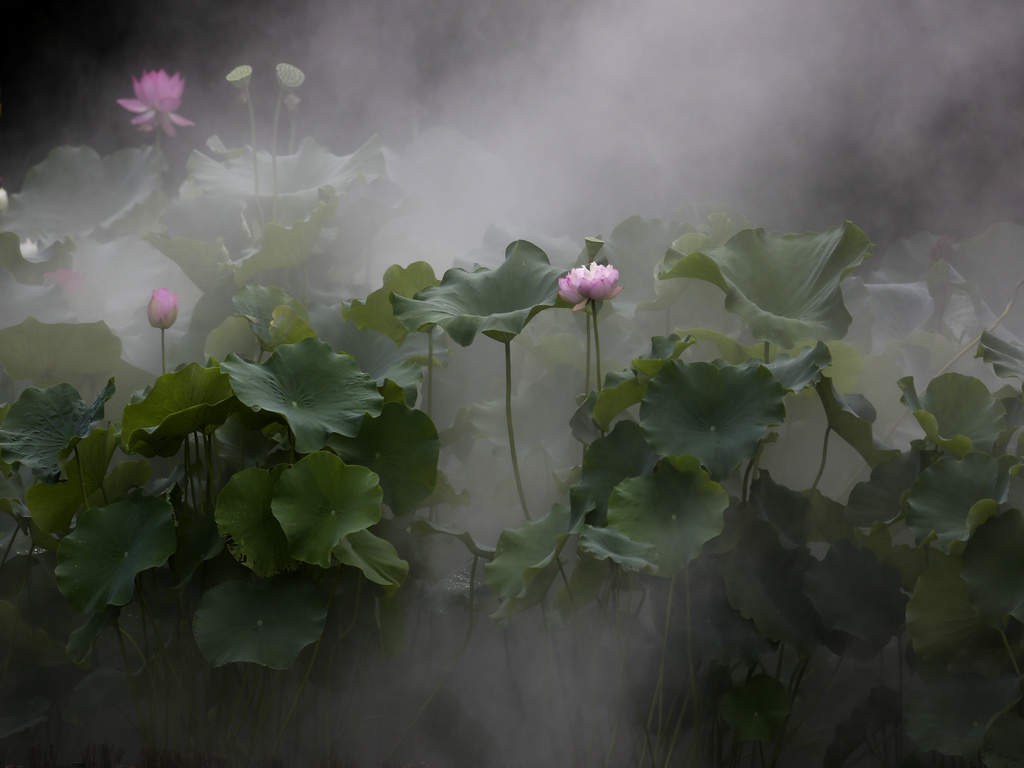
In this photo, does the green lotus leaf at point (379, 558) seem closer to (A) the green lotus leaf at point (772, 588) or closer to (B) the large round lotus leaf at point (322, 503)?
(B) the large round lotus leaf at point (322, 503)

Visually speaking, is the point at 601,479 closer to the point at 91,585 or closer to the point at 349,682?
the point at 349,682

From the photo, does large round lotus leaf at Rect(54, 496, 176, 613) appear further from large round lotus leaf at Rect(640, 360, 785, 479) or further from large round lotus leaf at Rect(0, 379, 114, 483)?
large round lotus leaf at Rect(640, 360, 785, 479)

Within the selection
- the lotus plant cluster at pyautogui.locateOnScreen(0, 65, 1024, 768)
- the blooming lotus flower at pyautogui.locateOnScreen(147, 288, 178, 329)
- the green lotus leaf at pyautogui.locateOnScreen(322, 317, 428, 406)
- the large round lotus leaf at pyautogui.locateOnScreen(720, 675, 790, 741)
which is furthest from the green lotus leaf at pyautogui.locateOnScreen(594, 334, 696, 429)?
the blooming lotus flower at pyautogui.locateOnScreen(147, 288, 178, 329)

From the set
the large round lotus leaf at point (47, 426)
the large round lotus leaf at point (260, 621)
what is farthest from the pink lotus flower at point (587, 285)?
the large round lotus leaf at point (47, 426)

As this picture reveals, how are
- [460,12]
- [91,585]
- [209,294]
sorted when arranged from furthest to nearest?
1. [460,12]
2. [209,294]
3. [91,585]

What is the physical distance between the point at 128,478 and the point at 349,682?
1.32 ft

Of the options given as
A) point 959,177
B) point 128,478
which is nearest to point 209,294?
point 128,478

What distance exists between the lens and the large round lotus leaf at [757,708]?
0.89 m

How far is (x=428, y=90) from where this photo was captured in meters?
1.89

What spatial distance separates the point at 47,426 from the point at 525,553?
0.59 m

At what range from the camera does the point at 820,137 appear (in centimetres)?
165

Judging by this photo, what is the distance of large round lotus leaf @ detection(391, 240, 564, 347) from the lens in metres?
0.87

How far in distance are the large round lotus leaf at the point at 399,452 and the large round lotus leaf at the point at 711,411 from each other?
26 cm

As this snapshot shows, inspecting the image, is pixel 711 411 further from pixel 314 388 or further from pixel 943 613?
pixel 314 388
